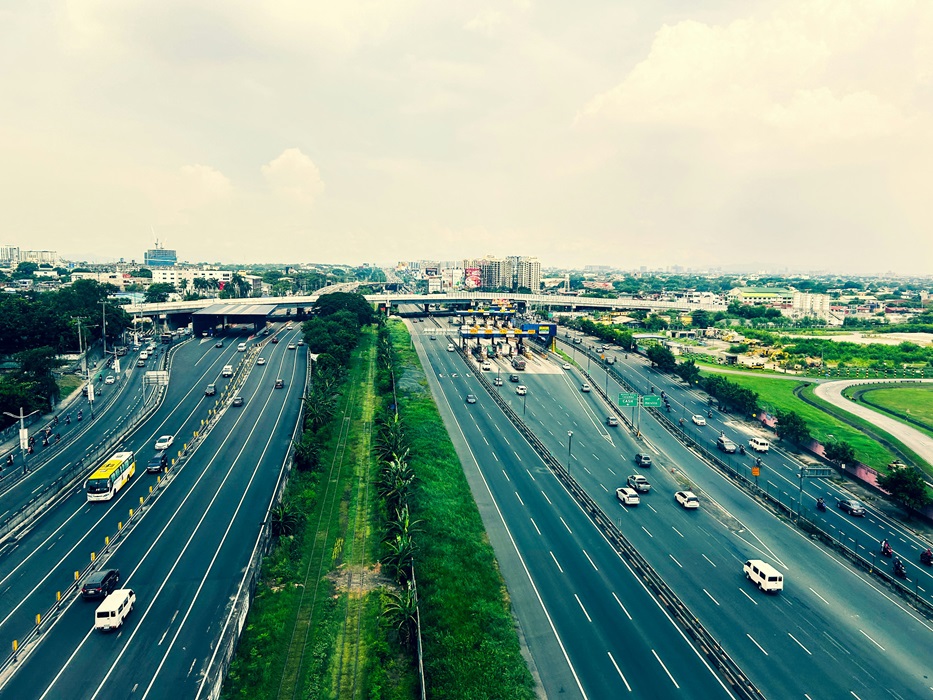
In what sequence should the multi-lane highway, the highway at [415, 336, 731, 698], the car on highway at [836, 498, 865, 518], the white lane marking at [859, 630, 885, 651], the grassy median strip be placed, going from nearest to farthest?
1. the grassy median strip
2. the highway at [415, 336, 731, 698]
3. the multi-lane highway
4. the white lane marking at [859, 630, 885, 651]
5. the car on highway at [836, 498, 865, 518]

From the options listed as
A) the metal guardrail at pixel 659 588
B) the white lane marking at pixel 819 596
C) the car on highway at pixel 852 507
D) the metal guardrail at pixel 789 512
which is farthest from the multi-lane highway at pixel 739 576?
the car on highway at pixel 852 507

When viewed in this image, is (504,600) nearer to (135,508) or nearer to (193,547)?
(193,547)

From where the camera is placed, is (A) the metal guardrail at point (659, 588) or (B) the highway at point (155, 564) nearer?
(B) the highway at point (155, 564)

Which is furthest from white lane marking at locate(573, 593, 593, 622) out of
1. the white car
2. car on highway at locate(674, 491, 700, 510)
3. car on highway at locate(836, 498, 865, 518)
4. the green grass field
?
the white car

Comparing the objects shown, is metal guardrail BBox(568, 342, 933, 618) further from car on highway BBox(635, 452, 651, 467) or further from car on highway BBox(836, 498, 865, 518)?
car on highway BBox(635, 452, 651, 467)

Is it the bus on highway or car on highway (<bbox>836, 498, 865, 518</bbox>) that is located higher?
the bus on highway

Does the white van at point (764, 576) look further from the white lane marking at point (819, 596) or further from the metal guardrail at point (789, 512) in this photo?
the metal guardrail at point (789, 512)

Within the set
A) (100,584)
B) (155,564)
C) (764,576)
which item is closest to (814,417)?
(764,576)
